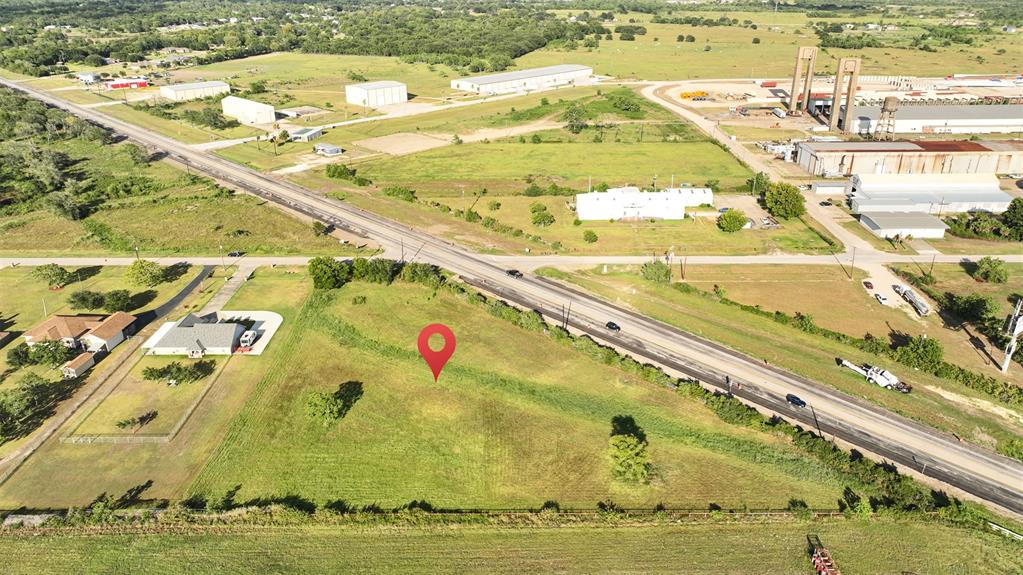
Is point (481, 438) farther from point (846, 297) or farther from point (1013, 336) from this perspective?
point (1013, 336)

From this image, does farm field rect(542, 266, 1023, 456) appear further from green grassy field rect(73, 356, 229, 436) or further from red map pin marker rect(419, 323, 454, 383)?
green grassy field rect(73, 356, 229, 436)

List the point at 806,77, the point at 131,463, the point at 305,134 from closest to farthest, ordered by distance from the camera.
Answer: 1. the point at 131,463
2. the point at 305,134
3. the point at 806,77

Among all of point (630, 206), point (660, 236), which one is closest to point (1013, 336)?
point (660, 236)

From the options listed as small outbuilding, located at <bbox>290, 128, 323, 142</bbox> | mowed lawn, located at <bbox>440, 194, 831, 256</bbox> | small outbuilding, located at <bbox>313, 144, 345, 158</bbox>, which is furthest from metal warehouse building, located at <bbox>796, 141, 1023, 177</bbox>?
small outbuilding, located at <bbox>290, 128, 323, 142</bbox>

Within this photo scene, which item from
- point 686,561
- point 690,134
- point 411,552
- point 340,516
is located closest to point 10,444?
point 340,516

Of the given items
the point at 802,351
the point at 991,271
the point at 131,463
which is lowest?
the point at 802,351
